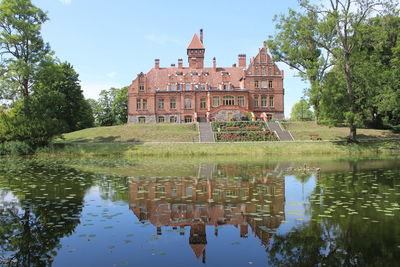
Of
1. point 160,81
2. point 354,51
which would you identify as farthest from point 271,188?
point 160,81

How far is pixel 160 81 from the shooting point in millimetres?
60000

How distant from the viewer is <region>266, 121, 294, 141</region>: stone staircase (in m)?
40.9

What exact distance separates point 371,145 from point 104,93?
5854cm

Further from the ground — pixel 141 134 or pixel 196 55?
pixel 196 55

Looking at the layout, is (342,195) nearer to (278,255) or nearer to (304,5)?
(278,255)

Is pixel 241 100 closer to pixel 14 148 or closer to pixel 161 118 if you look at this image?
pixel 161 118

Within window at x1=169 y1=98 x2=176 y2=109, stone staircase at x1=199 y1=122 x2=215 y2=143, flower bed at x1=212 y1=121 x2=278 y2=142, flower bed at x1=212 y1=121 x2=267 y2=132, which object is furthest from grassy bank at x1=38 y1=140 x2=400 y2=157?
window at x1=169 y1=98 x2=176 y2=109

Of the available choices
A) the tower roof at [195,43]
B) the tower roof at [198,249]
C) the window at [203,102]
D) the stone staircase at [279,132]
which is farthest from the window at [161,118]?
the tower roof at [198,249]

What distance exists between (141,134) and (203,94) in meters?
18.0

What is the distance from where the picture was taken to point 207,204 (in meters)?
9.77

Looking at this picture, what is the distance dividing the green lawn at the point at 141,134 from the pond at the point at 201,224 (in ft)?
90.6

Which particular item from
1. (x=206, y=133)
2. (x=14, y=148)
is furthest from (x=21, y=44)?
(x=206, y=133)

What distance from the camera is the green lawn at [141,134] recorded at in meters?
41.1

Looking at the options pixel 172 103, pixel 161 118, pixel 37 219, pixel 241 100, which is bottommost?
pixel 37 219
